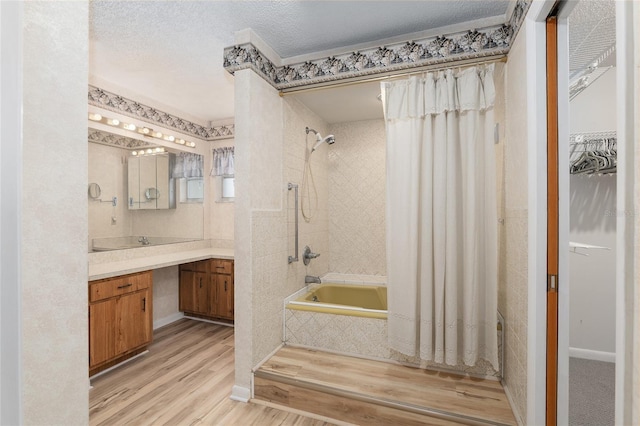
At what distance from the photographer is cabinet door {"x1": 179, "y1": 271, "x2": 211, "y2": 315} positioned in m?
3.56

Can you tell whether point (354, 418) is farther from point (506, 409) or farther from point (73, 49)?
point (73, 49)

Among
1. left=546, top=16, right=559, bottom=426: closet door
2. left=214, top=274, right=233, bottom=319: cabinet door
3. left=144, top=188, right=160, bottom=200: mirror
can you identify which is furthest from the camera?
left=214, top=274, right=233, bottom=319: cabinet door

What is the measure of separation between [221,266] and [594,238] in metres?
3.56

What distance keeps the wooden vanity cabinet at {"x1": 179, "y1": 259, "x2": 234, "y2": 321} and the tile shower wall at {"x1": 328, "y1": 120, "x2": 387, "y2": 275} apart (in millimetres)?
1258

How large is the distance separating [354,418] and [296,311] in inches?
35.3

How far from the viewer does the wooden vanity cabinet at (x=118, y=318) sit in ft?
7.45

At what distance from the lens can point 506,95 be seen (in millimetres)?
1939

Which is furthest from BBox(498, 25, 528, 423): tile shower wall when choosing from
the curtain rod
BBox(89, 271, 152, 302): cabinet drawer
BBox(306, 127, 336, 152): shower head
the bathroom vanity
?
BBox(89, 271, 152, 302): cabinet drawer

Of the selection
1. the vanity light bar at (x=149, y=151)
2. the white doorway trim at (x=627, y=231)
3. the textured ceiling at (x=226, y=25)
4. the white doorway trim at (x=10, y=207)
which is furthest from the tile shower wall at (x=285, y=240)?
the white doorway trim at (x=627, y=231)

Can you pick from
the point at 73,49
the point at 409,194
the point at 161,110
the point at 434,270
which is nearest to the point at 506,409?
the point at 434,270

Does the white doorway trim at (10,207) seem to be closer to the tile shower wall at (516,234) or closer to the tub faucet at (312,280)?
the tile shower wall at (516,234)

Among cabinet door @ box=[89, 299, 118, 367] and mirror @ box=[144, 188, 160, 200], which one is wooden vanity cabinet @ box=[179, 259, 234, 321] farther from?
cabinet door @ box=[89, 299, 118, 367]

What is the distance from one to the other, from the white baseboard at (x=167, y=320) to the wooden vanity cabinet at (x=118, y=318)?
656 mm

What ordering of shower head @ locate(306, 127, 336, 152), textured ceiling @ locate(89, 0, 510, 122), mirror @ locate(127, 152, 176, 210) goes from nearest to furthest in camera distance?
1. textured ceiling @ locate(89, 0, 510, 122)
2. shower head @ locate(306, 127, 336, 152)
3. mirror @ locate(127, 152, 176, 210)
